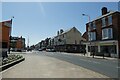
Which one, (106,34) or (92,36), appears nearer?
(106,34)

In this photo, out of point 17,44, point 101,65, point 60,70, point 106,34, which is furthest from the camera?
point 17,44

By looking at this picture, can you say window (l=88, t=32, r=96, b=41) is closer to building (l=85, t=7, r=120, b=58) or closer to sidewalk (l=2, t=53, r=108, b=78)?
building (l=85, t=7, r=120, b=58)

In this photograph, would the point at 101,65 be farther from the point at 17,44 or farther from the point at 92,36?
the point at 17,44

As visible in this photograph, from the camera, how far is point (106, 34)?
4338 centimetres

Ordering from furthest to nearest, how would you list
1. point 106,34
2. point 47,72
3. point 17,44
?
point 17,44
point 106,34
point 47,72

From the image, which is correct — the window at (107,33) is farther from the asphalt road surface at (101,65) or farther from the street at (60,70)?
the street at (60,70)

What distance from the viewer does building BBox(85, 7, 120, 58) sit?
39.6m

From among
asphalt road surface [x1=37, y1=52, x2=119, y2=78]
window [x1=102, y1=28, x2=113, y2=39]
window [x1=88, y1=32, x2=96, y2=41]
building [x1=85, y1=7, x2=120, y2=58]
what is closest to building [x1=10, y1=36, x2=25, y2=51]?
window [x1=88, y1=32, x2=96, y2=41]

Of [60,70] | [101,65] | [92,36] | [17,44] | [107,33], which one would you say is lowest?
[101,65]

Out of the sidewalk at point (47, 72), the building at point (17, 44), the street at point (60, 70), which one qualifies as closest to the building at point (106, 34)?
the street at point (60, 70)

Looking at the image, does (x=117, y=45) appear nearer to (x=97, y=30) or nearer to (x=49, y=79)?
(x=97, y=30)

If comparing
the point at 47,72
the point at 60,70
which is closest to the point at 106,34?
the point at 60,70

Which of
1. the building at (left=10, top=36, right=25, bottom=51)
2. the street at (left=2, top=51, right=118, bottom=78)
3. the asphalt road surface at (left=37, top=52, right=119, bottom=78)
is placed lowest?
the asphalt road surface at (left=37, top=52, right=119, bottom=78)

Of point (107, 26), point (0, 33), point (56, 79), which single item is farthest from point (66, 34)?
point (56, 79)
